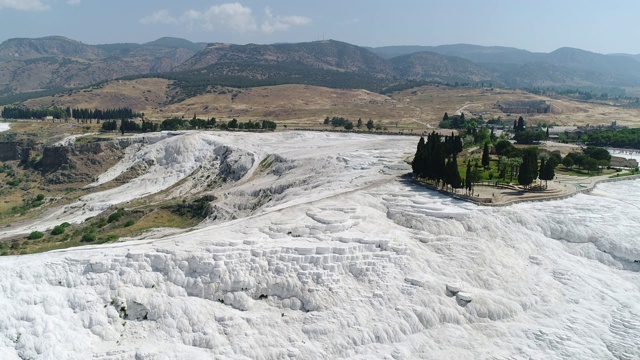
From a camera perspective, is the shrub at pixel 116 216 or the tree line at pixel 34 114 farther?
the tree line at pixel 34 114

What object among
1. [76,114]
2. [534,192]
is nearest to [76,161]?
[76,114]

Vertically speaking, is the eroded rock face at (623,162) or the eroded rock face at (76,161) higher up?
the eroded rock face at (623,162)

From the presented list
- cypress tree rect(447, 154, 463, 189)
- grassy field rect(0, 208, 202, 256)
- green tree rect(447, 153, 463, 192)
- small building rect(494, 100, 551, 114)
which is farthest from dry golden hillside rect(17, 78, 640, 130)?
grassy field rect(0, 208, 202, 256)

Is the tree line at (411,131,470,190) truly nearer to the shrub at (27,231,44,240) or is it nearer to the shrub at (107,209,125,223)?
the shrub at (107,209,125,223)

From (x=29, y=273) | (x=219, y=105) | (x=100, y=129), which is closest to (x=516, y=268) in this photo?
(x=29, y=273)

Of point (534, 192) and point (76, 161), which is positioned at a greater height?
point (534, 192)

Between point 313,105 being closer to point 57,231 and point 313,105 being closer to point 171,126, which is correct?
point 171,126

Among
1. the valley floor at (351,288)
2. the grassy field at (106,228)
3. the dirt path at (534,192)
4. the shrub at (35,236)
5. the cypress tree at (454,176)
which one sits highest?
the cypress tree at (454,176)

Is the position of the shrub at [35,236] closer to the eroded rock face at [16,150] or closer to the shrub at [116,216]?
the shrub at [116,216]

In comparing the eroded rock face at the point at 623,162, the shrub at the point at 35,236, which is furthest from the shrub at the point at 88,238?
the eroded rock face at the point at 623,162
